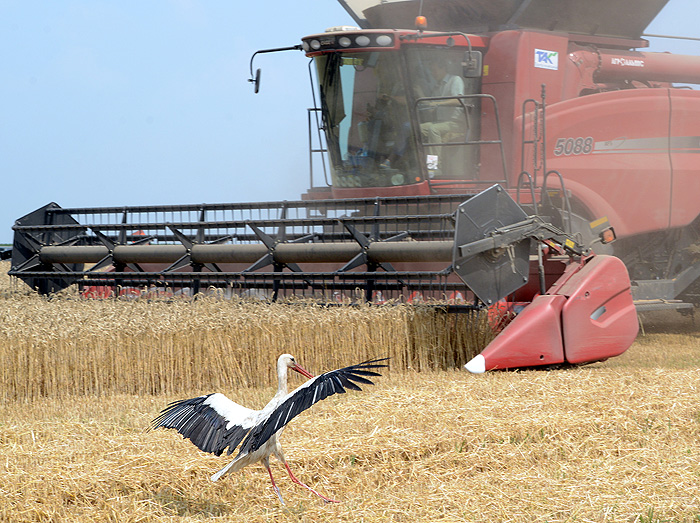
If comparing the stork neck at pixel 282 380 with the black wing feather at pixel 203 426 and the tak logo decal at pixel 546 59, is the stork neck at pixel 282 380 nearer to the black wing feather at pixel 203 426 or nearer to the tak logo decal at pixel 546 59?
the black wing feather at pixel 203 426

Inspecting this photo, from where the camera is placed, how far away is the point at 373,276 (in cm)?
654

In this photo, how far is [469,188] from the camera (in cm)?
741

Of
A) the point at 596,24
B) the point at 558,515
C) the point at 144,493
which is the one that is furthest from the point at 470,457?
the point at 596,24

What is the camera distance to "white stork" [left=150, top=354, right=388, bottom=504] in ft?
9.02

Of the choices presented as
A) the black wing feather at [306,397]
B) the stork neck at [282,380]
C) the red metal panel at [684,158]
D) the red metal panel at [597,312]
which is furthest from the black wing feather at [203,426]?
the red metal panel at [684,158]

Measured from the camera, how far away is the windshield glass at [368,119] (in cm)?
745

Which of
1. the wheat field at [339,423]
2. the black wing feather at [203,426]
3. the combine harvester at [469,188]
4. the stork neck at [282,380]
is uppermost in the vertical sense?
the combine harvester at [469,188]

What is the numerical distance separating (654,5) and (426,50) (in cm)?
308

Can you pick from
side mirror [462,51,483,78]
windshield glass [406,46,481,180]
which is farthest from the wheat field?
side mirror [462,51,483,78]

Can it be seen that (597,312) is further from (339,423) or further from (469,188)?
(339,423)

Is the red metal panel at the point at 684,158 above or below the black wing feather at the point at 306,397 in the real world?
above

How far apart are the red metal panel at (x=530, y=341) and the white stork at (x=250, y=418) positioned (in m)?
2.71

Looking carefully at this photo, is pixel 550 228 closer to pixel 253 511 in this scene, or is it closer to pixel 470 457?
pixel 470 457

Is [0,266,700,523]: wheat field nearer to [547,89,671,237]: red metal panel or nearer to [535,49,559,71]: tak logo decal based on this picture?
[547,89,671,237]: red metal panel
